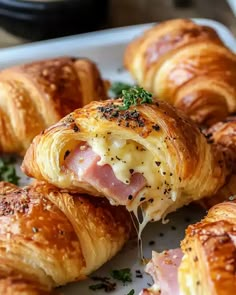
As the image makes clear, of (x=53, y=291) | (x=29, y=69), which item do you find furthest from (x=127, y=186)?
(x=29, y=69)

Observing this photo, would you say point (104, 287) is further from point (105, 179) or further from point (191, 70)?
point (191, 70)

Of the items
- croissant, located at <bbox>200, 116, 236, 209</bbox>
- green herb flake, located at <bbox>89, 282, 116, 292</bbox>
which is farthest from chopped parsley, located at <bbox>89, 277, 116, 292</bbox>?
croissant, located at <bbox>200, 116, 236, 209</bbox>

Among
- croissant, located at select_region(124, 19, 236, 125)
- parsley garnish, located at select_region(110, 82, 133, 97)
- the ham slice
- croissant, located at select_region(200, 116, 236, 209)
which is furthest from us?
parsley garnish, located at select_region(110, 82, 133, 97)

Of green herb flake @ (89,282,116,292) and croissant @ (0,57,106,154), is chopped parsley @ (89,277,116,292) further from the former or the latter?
croissant @ (0,57,106,154)

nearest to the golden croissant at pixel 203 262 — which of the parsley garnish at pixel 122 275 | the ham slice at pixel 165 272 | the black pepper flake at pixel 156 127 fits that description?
the ham slice at pixel 165 272

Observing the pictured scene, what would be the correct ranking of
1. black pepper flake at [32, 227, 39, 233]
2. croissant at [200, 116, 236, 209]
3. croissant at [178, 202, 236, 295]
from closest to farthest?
1. croissant at [178, 202, 236, 295]
2. black pepper flake at [32, 227, 39, 233]
3. croissant at [200, 116, 236, 209]
